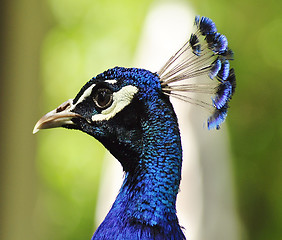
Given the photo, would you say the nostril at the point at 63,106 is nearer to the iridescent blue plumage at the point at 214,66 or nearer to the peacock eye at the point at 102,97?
the peacock eye at the point at 102,97

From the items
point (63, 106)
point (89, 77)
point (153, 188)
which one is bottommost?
point (153, 188)

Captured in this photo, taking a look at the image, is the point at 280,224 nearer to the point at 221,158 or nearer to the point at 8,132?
the point at 221,158

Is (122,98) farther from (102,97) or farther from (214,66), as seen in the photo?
(214,66)

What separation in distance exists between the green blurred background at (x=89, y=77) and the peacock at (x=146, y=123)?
6.58 feet

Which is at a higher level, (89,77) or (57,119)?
(89,77)

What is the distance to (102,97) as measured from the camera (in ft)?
2.16

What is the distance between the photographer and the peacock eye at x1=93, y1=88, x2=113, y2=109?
25.9 inches

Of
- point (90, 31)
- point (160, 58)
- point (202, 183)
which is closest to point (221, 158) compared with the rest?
point (202, 183)

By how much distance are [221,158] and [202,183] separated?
14.4 inches

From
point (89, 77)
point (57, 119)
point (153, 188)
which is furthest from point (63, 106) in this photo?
→ point (89, 77)

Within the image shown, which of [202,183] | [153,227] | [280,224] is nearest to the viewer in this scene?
[153,227]

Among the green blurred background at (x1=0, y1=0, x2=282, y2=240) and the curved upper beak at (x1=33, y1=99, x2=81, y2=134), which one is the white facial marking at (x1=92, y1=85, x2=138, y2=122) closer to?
the curved upper beak at (x1=33, y1=99, x2=81, y2=134)

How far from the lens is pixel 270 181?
299 centimetres

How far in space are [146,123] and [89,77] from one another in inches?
94.2
